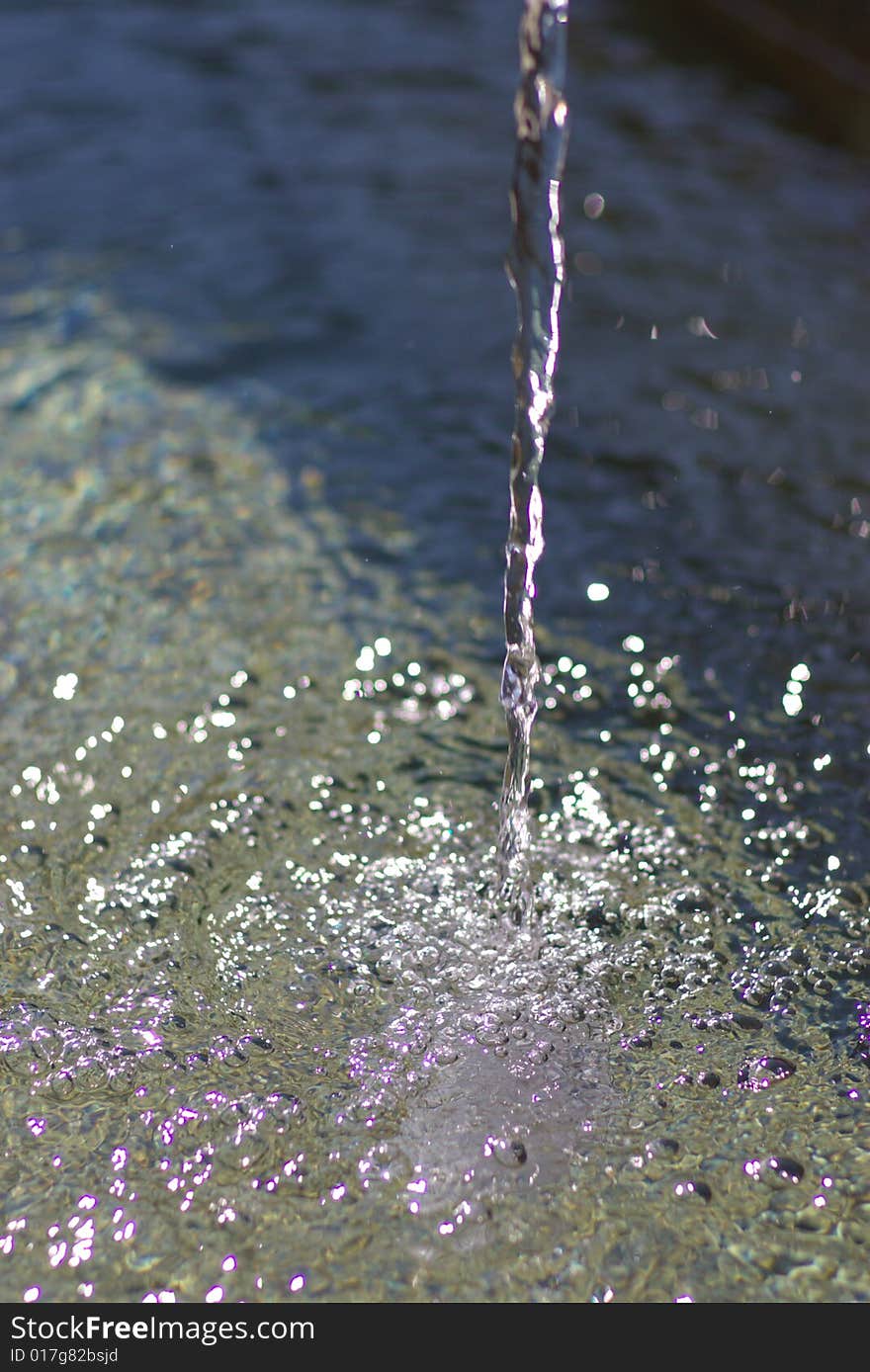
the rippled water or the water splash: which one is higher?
the water splash

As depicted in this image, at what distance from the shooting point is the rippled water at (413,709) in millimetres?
1521

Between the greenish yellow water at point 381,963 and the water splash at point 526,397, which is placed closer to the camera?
the greenish yellow water at point 381,963

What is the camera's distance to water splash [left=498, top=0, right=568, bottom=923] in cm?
181

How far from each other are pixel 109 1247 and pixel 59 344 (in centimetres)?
205

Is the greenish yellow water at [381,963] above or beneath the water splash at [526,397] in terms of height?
beneath

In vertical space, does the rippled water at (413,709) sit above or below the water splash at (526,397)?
below

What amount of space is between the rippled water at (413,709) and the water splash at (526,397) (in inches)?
2.0

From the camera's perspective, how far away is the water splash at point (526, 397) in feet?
5.93

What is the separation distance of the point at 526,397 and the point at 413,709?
0.50m

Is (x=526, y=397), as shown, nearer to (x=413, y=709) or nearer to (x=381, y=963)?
(x=413, y=709)

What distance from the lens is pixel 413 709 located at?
217 cm

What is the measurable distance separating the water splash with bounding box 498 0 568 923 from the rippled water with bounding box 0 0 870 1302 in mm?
50

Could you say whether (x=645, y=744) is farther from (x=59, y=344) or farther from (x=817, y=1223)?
(x=59, y=344)
